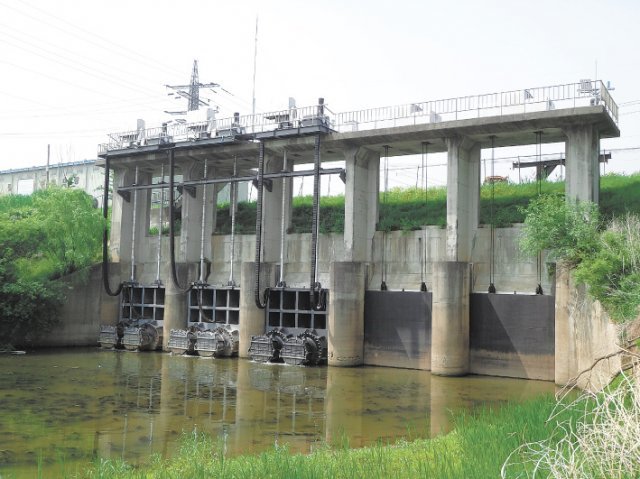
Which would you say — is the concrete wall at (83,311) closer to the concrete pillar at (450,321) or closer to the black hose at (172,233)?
the black hose at (172,233)

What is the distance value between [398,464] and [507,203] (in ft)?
73.9

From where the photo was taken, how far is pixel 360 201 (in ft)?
91.3

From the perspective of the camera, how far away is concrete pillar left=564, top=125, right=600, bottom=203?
74.4 ft

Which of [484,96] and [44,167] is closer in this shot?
[484,96]

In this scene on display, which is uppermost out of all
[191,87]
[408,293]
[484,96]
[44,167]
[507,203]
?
[191,87]

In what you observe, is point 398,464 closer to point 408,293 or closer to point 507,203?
point 408,293

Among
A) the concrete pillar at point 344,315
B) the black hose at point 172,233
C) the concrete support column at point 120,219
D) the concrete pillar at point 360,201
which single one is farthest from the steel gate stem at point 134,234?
the concrete pillar at point 344,315


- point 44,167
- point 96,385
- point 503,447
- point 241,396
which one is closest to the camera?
point 503,447

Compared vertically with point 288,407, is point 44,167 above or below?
above

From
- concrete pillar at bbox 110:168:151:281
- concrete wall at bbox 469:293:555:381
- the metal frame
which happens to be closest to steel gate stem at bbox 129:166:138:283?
concrete pillar at bbox 110:168:151:281

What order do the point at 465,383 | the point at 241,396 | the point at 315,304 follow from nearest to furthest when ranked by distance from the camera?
the point at 241,396 → the point at 465,383 → the point at 315,304

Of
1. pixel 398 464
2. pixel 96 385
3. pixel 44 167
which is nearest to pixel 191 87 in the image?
pixel 44 167

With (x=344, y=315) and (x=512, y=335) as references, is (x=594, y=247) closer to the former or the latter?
(x=512, y=335)

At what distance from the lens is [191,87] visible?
56.5 m
